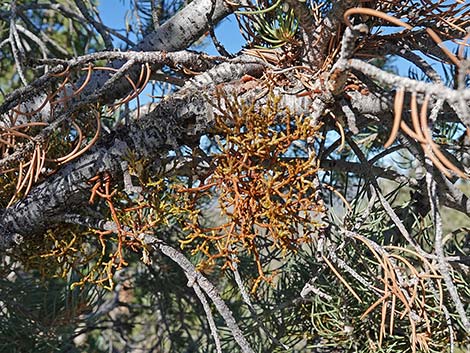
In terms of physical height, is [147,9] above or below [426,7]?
above

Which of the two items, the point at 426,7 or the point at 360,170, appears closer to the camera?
the point at 426,7

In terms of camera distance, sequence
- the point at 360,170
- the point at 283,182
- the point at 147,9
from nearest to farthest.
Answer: the point at 283,182 < the point at 360,170 < the point at 147,9

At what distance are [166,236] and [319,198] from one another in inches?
24.3

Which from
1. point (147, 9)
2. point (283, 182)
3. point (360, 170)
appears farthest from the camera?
point (147, 9)

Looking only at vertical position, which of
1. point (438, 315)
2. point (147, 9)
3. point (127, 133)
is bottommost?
point (438, 315)

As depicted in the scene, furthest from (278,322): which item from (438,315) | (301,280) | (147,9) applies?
(147,9)

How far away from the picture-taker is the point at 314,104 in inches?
16.2

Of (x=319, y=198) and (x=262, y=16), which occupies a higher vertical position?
(x=262, y=16)

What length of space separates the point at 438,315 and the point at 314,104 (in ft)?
0.84

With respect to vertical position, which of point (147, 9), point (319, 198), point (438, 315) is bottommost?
point (438, 315)

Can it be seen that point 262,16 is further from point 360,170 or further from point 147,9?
point 147,9

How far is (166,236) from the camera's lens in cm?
100

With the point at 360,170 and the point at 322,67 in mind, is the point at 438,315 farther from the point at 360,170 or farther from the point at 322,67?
the point at 322,67

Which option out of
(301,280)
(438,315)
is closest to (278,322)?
(301,280)
